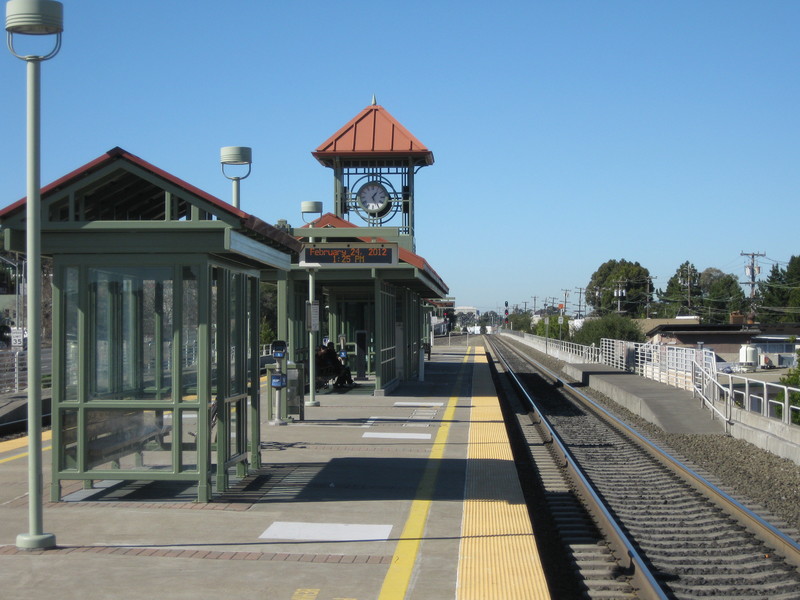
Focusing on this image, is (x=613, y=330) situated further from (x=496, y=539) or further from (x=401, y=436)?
(x=496, y=539)

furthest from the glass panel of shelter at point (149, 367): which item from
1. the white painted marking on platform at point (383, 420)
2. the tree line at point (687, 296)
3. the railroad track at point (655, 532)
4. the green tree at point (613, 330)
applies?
the tree line at point (687, 296)

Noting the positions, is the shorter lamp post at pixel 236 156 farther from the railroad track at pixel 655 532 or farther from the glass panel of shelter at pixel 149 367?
the railroad track at pixel 655 532

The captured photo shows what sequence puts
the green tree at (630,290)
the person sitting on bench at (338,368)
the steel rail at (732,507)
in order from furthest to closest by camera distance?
the green tree at (630,290) < the person sitting on bench at (338,368) < the steel rail at (732,507)

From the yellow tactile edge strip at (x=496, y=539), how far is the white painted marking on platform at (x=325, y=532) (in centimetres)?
74

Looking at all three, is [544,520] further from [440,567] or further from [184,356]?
[184,356]

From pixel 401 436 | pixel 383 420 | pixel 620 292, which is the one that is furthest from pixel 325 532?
pixel 620 292

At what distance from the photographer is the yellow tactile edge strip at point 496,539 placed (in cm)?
626

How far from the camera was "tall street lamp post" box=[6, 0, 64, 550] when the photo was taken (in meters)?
6.66

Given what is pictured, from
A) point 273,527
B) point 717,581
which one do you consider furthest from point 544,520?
point 273,527

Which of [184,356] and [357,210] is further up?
[357,210]

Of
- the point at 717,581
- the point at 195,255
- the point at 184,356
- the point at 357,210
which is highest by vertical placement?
the point at 357,210

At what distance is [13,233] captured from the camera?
883cm

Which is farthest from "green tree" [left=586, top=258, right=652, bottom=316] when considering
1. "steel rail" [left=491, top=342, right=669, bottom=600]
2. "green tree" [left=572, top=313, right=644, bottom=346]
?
"steel rail" [left=491, top=342, right=669, bottom=600]

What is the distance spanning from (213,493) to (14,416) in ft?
29.5
